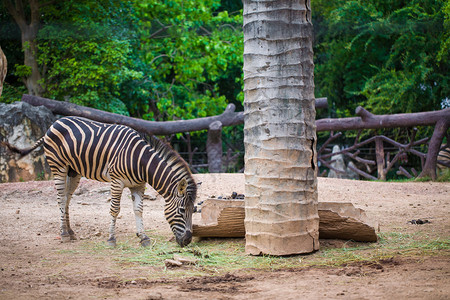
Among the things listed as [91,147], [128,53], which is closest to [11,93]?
[128,53]

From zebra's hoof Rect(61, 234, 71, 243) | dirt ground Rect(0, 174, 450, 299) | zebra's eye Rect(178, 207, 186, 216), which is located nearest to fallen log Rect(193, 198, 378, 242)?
zebra's eye Rect(178, 207, 186, 216)

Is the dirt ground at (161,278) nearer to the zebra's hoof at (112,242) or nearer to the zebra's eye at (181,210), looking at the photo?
the zebra's hoof at (112,242)

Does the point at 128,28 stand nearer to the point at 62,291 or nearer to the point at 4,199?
the point at 4,199

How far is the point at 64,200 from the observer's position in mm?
6406

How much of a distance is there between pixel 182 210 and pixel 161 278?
4.76 ft

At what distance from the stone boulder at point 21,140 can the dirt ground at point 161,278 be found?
307 centimetres

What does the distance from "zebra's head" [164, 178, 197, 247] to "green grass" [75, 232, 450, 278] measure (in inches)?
6.0

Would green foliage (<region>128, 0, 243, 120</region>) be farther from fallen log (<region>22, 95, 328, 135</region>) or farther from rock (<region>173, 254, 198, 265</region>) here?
rock (<region>173, 254, 198, 265</region>)

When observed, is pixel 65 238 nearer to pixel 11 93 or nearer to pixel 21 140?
pixel 21 140

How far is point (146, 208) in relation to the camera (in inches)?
341

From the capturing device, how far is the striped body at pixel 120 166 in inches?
225

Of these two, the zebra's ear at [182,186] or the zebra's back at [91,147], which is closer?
the zebra's ear at [182,186]

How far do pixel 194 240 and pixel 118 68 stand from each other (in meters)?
8.74

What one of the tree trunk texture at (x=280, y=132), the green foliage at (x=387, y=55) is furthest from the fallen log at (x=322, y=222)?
the green foliage at (x=387, y=55)
